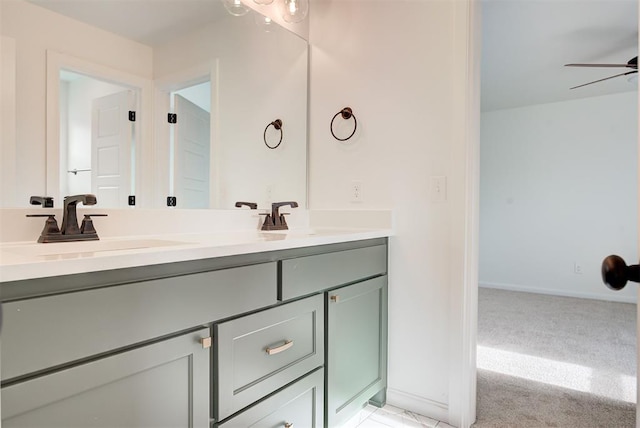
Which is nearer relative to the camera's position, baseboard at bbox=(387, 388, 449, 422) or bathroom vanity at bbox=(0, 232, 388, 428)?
bathroom vanity at bbox=(0, 232, 388, 428)

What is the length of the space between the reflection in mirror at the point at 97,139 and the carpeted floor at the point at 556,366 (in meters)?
1.88

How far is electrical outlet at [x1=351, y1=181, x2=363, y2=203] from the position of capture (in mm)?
1981

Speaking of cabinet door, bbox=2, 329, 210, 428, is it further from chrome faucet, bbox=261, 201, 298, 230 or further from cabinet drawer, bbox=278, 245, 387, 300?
chrome faucet, bbox=261, 201, 298, 230

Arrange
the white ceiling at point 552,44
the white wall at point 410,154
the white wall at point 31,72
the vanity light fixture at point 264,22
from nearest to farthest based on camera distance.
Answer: the white wall at point 31,72, the white wall at point 410,154, the vanity light fixture at point 264,22, the white ceiling at point 552,44

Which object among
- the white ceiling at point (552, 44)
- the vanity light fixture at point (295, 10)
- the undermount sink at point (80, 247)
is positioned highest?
the white ceiling at point (552, 44)

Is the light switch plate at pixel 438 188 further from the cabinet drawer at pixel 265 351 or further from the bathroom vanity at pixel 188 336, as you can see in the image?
the cabinet drawer at pixel 265 351

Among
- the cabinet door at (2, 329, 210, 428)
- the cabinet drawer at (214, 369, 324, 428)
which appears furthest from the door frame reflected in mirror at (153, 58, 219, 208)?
the cabinet drawer at (214, 369, 324, 428)

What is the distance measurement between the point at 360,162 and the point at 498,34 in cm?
185

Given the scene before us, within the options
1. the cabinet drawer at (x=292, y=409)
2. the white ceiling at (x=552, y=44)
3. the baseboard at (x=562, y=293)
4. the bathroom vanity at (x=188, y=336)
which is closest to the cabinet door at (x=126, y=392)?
the bathroom vanity at (x=188, y=336)

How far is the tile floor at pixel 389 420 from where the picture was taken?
1.71 metres

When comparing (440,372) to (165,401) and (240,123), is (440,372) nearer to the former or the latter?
(165,401)

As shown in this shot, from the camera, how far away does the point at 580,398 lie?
6.52 feet

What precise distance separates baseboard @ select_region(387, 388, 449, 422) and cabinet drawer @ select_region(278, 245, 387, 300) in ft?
2.03

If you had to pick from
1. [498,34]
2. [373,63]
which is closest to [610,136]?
[498,34]
